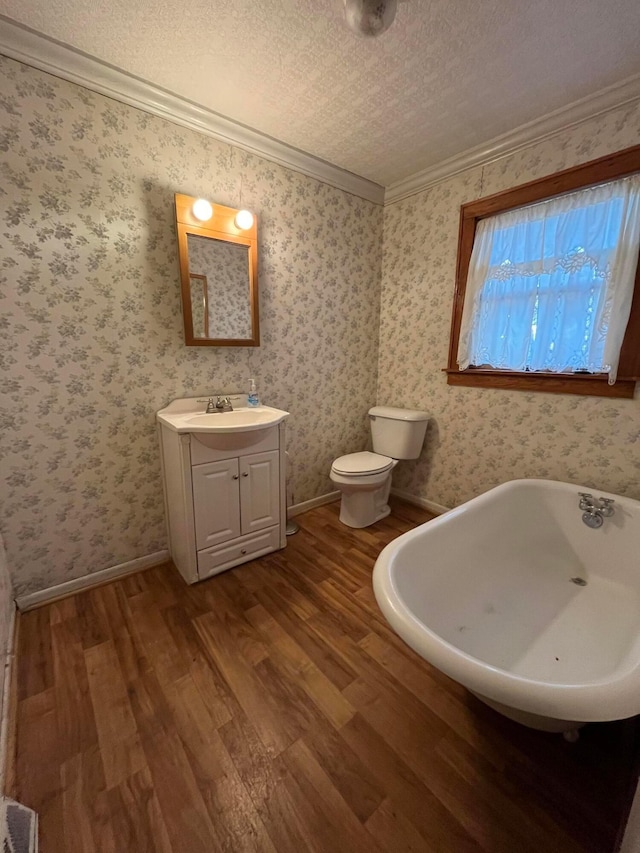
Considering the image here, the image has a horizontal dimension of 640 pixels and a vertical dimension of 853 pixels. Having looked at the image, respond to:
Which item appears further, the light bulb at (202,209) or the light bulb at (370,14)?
the light bulb at (202,209)

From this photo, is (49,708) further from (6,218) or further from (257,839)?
(6,218)

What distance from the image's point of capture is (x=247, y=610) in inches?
61.9

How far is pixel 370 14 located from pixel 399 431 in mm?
1935

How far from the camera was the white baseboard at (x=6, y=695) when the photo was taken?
0.95 meters

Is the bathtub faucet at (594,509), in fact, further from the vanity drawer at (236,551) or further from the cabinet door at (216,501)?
the cabinet door at (216,501)

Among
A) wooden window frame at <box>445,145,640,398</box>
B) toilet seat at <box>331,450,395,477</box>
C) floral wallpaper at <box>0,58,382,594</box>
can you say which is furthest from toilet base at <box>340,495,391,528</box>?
wooden window frame at <box>445,145,640,398</box>

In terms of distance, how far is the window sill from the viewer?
163 cm

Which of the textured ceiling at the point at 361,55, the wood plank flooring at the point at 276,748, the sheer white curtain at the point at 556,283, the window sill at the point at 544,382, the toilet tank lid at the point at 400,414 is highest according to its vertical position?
the textured ceiling at the point at 361,55

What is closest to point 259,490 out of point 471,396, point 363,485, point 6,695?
point 363,485

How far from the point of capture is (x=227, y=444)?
1.66 m

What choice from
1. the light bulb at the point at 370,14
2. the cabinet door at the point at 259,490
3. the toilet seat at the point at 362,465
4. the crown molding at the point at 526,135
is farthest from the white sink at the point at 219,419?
the crown molding at the point at 526,135

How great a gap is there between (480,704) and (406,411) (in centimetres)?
166

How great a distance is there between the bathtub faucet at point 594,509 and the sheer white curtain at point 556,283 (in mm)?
582

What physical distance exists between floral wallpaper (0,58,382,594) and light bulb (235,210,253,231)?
121 millimetres
